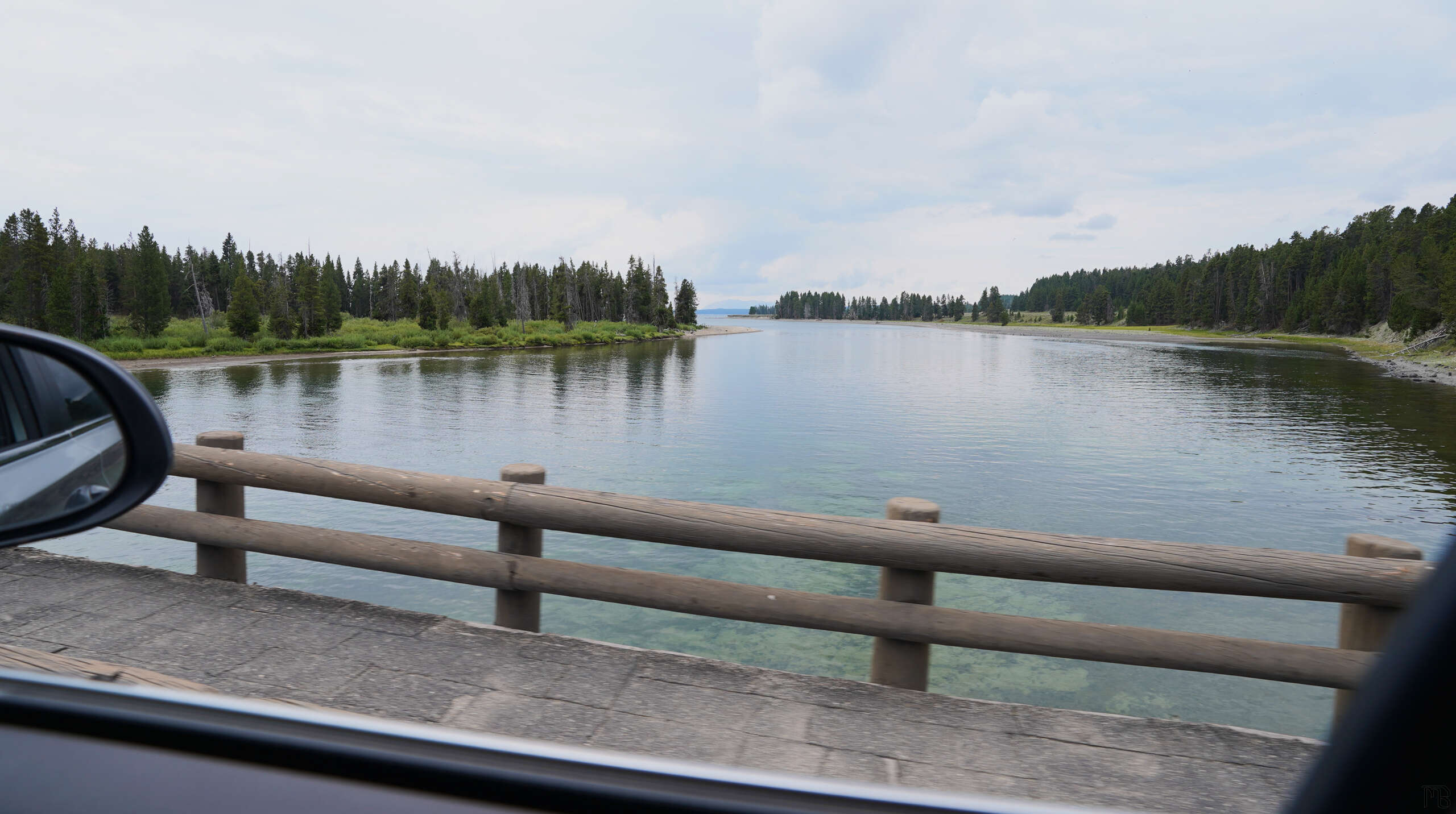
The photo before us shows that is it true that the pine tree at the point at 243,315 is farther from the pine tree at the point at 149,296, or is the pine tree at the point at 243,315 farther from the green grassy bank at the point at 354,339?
the pine tree at the point at 149,296

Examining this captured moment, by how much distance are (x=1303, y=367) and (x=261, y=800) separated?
69.7m

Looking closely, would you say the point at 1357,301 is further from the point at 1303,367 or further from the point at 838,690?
the point at 838,690

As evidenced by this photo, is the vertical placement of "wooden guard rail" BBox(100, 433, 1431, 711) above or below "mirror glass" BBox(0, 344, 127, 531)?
below

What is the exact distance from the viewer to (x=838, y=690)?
12.7ft

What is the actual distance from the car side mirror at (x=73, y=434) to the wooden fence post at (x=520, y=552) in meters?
2.41

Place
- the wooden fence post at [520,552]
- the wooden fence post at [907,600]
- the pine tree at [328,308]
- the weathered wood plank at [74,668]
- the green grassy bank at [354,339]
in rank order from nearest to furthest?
the weathered wood plank at [74,668] → the wooden fence post at [907,600] → the wooden fence post at [520,552] → the green grassy bank at [354,339] → the pine tree at [328,308]

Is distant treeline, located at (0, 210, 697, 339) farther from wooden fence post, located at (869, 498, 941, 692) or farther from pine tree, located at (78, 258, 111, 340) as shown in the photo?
wooden fence post, located at (869, 498, 941, 692)

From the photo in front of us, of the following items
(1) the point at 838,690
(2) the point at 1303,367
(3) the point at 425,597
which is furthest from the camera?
(2) the point at 1303,367

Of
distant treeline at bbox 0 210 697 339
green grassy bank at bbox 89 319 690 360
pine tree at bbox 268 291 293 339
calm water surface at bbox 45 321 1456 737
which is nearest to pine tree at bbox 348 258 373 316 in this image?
distant treeline at bbox 0 210 697 339

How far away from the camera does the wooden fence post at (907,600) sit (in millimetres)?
3965

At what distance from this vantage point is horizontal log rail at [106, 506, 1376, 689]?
358cm

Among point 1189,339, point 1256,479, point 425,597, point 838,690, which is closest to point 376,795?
point 838,690

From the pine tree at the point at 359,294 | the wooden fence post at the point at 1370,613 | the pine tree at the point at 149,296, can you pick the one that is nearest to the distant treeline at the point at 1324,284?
the wooden fence post at the point at 1370,613

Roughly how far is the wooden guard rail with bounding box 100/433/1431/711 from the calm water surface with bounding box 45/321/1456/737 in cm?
202
